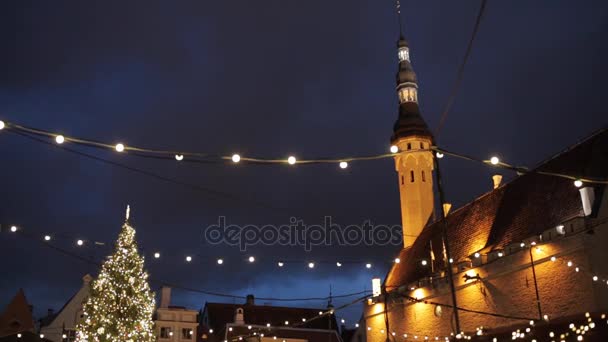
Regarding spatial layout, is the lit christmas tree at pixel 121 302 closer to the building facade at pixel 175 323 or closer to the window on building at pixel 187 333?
the building facade at pixel 175 323

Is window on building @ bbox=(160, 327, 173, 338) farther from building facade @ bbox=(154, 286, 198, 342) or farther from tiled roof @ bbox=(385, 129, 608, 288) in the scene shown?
tiled roof @ bbox=(385, 129, 608, 288)

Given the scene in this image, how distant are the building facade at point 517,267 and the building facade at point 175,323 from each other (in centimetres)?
1362

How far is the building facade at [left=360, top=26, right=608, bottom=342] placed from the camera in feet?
69.5

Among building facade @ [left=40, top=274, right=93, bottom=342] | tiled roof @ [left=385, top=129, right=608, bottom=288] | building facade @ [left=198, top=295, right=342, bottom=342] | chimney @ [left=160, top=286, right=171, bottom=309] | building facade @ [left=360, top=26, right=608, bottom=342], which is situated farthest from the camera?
chimney @ [left=160, top=286, right=171, bottom=309]

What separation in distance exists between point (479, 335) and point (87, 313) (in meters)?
14.2

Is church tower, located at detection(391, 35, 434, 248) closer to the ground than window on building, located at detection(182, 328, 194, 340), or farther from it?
farther from it

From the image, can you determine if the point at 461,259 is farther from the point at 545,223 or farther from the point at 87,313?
the point at 87,313

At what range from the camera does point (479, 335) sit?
66.4 feet

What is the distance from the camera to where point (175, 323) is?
45188mm

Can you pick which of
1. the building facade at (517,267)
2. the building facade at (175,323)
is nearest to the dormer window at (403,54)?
the building facade at (517,267)

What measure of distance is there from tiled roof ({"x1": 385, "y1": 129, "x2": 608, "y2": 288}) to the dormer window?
1496 cm

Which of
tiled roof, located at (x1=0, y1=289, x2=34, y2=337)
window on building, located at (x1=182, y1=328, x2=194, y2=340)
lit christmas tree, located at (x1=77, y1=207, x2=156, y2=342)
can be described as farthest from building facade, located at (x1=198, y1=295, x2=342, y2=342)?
lit christmas tree, located at (x1=77, y1=207, x2=156, y2=342)

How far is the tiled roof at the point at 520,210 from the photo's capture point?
24.3 meters

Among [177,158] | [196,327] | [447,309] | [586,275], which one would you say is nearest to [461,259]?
[447,309]
